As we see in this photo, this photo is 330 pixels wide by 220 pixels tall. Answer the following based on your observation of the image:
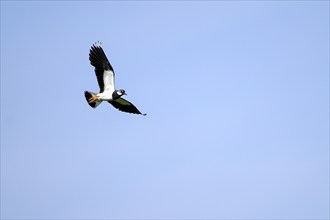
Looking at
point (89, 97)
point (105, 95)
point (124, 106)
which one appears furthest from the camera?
point (124, 106)

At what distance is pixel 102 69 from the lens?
1323 inches

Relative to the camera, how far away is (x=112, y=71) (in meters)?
33.6

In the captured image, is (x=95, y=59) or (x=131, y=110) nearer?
(x=95, y=59)

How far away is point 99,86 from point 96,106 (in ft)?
4.15

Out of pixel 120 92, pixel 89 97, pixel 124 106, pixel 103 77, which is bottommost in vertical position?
pixel 89 97

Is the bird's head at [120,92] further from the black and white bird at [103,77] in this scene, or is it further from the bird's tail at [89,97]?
the bird's tail at [89,97]

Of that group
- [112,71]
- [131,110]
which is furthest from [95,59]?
[131,110]

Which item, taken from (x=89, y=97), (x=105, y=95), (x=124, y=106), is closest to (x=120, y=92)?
(x=105, y=95)

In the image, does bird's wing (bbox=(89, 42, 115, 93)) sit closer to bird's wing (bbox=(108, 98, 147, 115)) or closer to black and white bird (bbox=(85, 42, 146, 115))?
black and white bird (bbox=(85, 42, 146, 115))

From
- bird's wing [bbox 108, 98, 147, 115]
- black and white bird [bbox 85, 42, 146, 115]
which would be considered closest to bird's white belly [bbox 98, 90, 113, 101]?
black and white bird [bbox 85, 42, 146, 115]

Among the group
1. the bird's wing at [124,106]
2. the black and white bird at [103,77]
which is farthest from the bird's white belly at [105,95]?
the bird's wing at [124,106]

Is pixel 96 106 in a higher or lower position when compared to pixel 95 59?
lower

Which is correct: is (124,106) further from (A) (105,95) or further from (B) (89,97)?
(B) (89,97)

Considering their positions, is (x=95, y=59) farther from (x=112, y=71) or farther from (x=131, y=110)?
(x=131, y=110)
